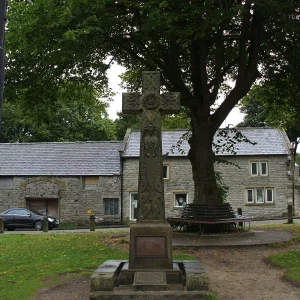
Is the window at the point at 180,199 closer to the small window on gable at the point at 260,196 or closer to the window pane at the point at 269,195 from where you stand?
the small window on gable at the point at 260,196

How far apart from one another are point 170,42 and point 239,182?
23050 mm

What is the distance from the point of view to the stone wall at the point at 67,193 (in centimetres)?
3603

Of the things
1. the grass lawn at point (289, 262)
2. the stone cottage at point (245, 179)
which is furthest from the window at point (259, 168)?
the grass lawn at point (289, 262)

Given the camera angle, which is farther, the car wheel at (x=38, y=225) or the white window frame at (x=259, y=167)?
the white window frame at (x=259, y=167)

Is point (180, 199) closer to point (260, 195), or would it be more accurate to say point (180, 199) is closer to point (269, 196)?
point (260, 195)

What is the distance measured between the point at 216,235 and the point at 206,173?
2655mm

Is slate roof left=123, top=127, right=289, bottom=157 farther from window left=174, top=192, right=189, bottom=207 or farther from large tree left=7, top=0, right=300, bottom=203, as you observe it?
large tree left=7, top=0, right=300, bottom=203

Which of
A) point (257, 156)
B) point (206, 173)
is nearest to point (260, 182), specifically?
point (257, 156)

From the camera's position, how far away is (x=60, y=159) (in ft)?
125

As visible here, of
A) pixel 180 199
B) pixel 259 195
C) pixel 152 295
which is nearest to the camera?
pixel 152 295

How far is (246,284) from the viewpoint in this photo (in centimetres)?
906

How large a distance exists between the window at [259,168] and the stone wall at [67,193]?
1122 centimetres

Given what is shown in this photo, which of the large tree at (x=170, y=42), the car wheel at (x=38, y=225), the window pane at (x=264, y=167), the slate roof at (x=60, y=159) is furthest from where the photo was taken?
the window pane at (x=264, y=167)

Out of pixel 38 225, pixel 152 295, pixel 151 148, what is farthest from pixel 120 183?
pixel 152 295
